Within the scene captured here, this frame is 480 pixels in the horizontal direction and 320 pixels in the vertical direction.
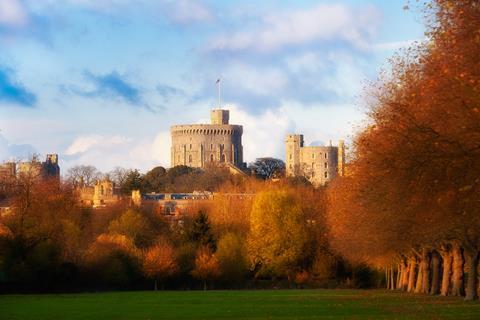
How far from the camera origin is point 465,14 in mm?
26953

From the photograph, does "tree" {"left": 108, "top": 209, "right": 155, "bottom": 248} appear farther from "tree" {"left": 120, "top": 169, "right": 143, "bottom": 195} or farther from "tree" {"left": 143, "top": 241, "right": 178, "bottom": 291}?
"tree" {"left": 120, "top": 169, "right": 143, "bottom": 195}

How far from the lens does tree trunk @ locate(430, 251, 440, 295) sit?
6772 cm

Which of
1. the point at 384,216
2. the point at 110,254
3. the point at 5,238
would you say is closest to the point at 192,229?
the point at 110,254

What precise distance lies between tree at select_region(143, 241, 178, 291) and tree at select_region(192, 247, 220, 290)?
2.54m

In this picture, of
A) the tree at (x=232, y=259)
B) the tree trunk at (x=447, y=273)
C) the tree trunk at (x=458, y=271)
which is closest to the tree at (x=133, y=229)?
the tree at (x=232, y=259)

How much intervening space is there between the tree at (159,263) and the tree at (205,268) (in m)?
2.54

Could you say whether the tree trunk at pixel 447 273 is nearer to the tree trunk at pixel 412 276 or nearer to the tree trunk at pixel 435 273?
the tree trunk at pixel 435 273

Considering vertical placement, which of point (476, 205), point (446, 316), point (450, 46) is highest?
point (450, 46)

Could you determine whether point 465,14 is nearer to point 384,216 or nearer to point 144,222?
point 384,216

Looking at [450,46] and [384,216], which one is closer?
[450,46]

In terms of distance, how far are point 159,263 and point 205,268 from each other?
5177 mm

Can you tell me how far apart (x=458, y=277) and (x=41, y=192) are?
5593 cm

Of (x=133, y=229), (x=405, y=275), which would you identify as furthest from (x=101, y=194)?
(x=405, y=275)

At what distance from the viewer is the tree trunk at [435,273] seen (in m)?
67.7
